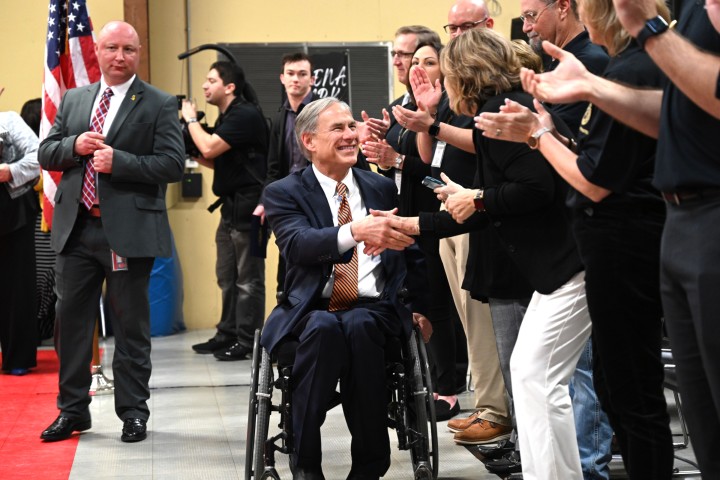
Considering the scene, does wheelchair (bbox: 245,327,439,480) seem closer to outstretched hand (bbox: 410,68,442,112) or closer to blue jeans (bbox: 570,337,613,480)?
blue jeans (bbox: 570,337,613,480)

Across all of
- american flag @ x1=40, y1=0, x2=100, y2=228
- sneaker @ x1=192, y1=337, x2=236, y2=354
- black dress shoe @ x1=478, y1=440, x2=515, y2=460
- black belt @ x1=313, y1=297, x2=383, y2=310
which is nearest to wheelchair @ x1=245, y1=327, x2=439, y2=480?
black belt @ x1=313, y1=297, x2=383, y2=310

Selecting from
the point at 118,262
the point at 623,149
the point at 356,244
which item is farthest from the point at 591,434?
the point at 118,262

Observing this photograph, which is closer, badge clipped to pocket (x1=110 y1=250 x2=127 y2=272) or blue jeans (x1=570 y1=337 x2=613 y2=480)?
blue jeans (x1=570 y1=337 x2=613 y2=480)

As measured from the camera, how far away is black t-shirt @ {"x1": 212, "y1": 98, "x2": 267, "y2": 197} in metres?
6.72

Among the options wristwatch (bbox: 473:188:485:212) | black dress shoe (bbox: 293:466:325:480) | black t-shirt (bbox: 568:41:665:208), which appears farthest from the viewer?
black dress shoe (bbox: 293:466:325:480)

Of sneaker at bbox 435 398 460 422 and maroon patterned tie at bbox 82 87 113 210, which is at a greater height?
maroon patterned tie at bbox 82 87 113 210

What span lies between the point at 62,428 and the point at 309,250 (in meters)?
1.72

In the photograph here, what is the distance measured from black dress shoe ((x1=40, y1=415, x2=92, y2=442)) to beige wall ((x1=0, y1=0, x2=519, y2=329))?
3.43 m

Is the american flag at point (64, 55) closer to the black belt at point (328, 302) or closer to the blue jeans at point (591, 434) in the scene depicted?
the black belt at point (328, 302)

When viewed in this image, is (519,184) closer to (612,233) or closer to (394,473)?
(612,233)

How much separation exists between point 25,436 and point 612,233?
316 cm

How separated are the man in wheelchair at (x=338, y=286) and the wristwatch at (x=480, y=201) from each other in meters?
0.39

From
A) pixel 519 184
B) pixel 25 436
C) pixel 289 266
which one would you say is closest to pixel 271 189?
pixel 289 266

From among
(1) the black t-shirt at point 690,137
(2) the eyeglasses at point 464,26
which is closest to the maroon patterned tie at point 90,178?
(2) the eyeglasses at point 464,26
